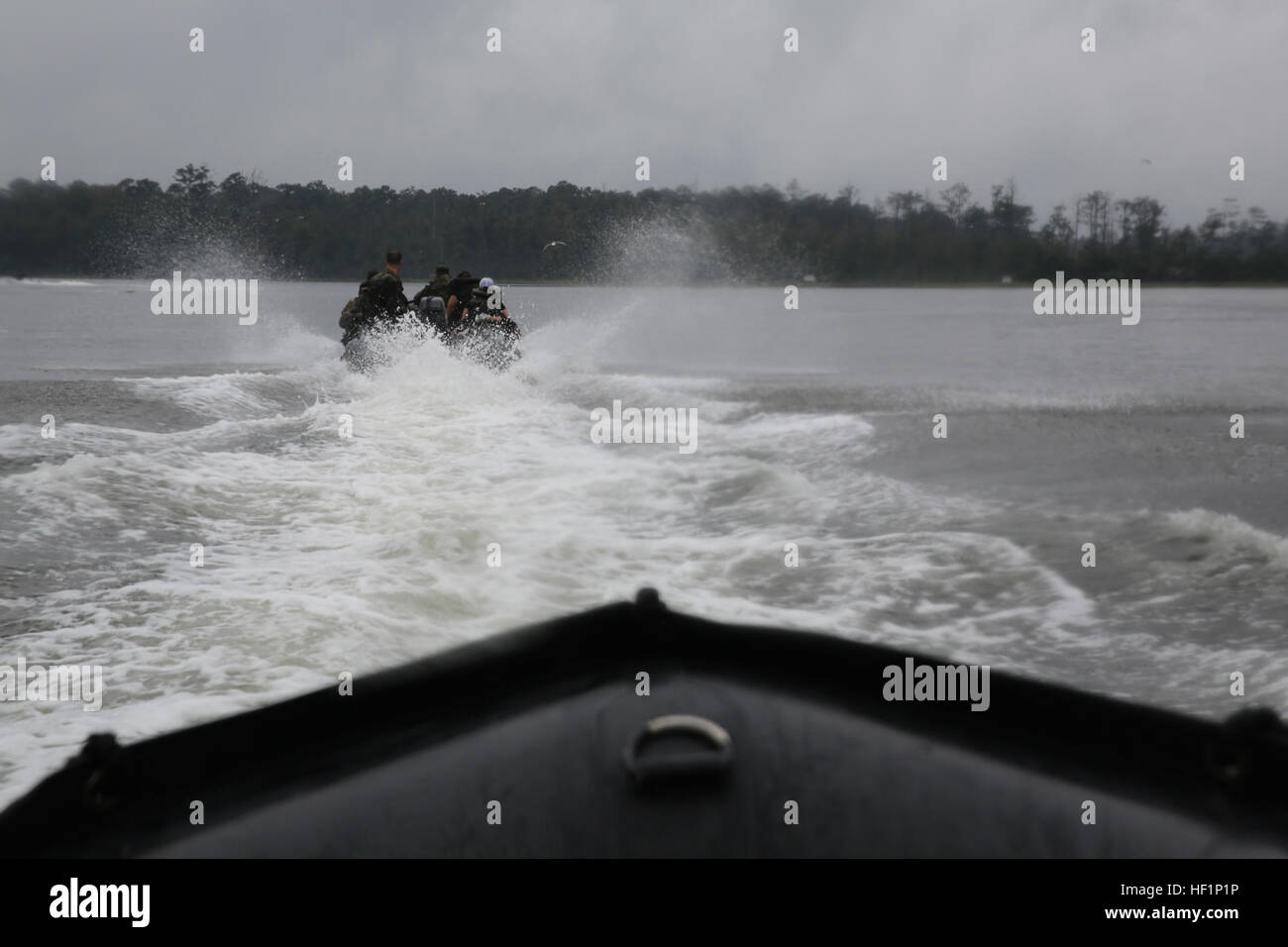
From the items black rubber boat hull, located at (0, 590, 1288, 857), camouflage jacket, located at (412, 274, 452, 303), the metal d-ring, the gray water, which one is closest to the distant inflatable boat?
camouflage jacket, located at (412, 274, 452, 303)

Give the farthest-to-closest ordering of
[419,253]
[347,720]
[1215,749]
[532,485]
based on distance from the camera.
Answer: [419,253] < [532,485] < [347,720] < [1215,749]

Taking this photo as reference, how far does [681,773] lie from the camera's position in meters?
1.83

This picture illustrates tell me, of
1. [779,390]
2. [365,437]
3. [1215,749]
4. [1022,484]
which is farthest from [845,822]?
[779,390]

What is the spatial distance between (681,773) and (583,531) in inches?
275

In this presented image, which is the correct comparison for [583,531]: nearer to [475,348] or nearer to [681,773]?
[681,773]

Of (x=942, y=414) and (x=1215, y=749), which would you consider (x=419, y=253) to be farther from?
(x=1215, y=749)

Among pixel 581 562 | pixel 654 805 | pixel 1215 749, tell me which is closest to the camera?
pixel 654 805

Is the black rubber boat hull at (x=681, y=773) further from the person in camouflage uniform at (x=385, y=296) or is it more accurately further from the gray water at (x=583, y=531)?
the person in camouflage uniform at (x=385, y=296)

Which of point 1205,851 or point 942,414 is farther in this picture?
point 942,414

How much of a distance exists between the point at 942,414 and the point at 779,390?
5.29m

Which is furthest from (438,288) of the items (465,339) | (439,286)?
(465,339)

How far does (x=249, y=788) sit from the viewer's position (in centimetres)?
201

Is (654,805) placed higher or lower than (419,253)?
lower

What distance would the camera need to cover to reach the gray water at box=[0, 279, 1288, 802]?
5746mm
